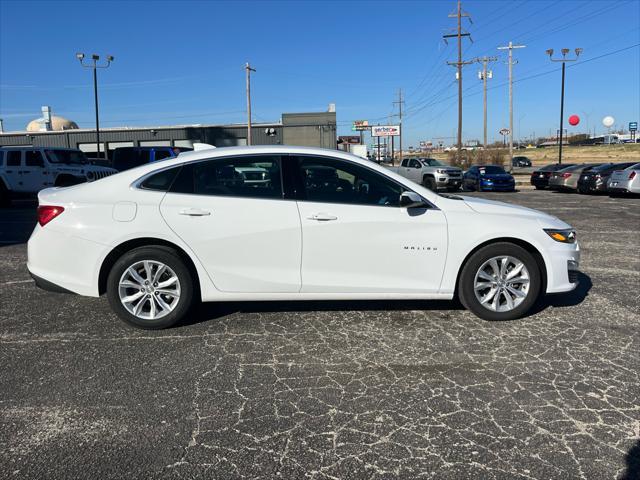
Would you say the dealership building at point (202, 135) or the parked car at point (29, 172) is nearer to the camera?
the parked car at point (29, 172)

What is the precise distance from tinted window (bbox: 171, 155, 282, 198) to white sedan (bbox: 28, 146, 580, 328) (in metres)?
0.01

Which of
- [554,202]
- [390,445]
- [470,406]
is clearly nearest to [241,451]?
[390,445]

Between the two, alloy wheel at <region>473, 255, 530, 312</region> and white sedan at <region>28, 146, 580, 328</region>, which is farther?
alloy wheel at <region>473, 255, 530, 312</region>

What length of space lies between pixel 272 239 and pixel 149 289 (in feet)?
3.89

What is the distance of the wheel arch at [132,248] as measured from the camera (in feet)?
15.2

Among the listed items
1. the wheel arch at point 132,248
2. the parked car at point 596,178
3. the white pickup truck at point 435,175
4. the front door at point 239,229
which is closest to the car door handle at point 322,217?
the front door at point 239,229

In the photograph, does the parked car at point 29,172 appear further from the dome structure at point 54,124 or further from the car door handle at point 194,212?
the dome structure at point 54,124

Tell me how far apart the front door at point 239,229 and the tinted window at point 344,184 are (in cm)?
27

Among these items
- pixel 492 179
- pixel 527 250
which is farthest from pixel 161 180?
pixel 492 179

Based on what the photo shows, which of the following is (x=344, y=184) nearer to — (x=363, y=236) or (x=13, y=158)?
(x=363, y=236)

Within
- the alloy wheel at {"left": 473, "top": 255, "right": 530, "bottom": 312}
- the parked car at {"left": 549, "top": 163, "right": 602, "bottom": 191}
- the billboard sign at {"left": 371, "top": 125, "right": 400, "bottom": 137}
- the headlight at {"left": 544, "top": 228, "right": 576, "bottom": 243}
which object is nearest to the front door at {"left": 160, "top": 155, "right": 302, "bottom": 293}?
the alloy wheel at {"left": 473, "top": 255, "right": 530, "bottom": 312}

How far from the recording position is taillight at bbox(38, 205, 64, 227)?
4668 mm

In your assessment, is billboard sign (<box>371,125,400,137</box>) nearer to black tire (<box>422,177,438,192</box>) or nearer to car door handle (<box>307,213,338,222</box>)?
black tire (<box>422,177,438,192</box>)

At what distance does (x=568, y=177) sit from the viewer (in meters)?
24.0
